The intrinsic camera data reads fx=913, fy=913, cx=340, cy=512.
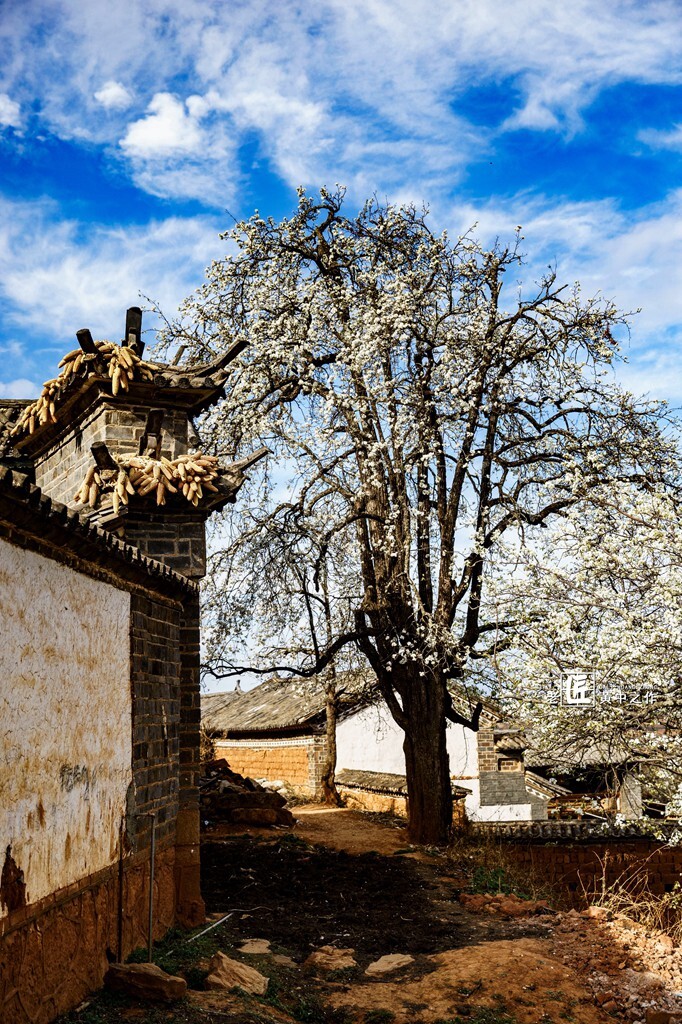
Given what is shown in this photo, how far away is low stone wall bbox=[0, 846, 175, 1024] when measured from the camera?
5070 mm

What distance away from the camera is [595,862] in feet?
44.1

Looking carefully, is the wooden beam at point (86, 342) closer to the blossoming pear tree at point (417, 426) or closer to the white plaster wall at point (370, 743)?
the blossoming pear tree at point (417, 426)

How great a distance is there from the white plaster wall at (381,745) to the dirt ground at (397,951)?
32.1 ft

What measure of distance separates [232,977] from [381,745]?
1597 centimetres

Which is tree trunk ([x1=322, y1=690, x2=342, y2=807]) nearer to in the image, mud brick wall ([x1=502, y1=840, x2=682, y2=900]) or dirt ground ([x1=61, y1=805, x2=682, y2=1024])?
mud brick wall ([x1=502, y1=840, x2=682, y2=900])

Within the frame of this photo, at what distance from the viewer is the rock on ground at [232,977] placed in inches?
273

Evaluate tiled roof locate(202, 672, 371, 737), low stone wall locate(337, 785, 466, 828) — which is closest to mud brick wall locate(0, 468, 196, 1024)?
tiled roof locate(202, 672, 371, 737)

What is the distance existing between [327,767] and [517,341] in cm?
1231

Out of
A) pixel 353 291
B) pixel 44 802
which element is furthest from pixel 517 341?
pixel 44 802

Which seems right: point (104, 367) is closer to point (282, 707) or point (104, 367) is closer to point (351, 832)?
point (351, 832)

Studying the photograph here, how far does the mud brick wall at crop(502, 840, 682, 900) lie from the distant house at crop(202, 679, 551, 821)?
13.1 feet

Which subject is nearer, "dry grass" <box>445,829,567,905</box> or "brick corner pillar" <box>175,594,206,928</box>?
"brick corner pillar" <box>175,594,206,928</box>

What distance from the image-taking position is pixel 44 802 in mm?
5594

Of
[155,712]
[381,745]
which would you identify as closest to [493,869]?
[155,712]
